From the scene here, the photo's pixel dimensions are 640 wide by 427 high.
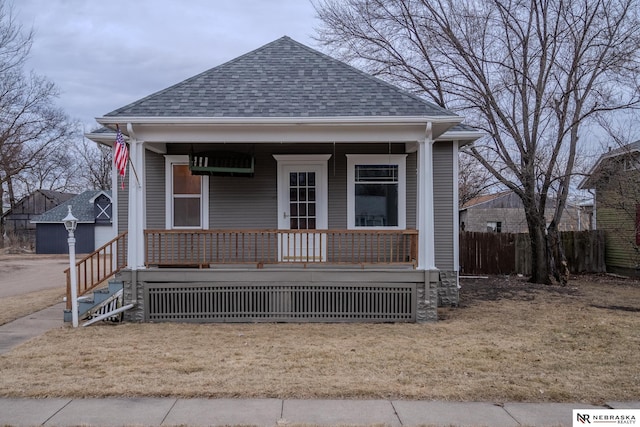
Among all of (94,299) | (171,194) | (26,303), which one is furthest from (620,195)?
(26,303)

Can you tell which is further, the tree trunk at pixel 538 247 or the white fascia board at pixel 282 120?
the tree trunk at pixel 538 247

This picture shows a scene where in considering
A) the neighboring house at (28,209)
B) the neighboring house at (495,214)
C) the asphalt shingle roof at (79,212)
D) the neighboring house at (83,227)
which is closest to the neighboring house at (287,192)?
the neighboring house at (83,227)

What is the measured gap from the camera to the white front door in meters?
10.2

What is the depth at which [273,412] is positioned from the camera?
4.39 meters

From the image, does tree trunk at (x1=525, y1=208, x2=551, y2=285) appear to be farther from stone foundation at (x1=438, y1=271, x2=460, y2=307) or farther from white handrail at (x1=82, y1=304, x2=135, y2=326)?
white handrail at (x1=82, y1=304, x2=135, y2=326)

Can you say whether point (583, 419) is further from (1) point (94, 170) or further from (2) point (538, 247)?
(1) point (94, 170)

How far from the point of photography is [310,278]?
888 cm

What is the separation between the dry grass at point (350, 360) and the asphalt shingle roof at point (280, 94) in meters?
3.72

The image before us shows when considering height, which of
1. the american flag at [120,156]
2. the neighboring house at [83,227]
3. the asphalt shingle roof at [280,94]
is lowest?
the neighboring house at [83,227]

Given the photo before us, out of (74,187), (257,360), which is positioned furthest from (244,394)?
(74,187)

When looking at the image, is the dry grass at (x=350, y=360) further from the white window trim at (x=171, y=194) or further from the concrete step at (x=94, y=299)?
the white window trim at (x=171, y=194)

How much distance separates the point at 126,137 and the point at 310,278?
430 centimetres

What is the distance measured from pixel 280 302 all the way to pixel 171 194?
3.32 m

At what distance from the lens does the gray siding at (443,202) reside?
1064 centimetres
